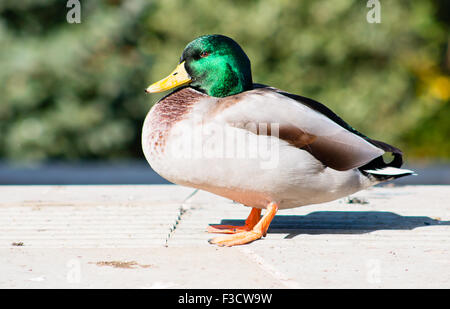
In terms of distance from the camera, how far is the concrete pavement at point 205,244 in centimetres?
264

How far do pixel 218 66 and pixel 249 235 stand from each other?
833 mm

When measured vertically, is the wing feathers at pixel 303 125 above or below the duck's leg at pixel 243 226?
above

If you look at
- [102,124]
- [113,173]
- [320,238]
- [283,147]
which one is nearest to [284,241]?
[320,238]

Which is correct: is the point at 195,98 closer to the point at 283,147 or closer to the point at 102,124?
the point at 283,147

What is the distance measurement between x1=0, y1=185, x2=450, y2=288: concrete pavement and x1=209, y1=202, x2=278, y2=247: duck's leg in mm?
39

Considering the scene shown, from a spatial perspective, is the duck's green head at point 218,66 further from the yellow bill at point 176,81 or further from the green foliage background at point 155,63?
the green foliage background at point 155,63

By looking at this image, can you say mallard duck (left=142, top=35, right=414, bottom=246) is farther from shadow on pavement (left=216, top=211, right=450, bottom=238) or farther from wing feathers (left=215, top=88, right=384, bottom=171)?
shadow on pavement (left=216, top=211, right=450, bottom=238)

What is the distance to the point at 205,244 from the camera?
331 cm

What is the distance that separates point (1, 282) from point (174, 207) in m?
1.80

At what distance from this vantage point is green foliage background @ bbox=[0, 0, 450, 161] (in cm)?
1120

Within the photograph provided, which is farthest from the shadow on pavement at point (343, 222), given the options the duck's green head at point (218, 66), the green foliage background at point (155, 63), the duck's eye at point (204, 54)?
the green foliage background at point (155, 63)

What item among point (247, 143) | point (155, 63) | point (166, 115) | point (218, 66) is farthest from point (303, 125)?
point (155, 63)

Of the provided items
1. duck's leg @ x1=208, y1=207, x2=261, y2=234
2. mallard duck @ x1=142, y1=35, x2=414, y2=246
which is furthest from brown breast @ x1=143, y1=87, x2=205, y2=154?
duck's leg @ x1=208, y1=207, x2=261, y2=234

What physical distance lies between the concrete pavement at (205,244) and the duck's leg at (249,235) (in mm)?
39
